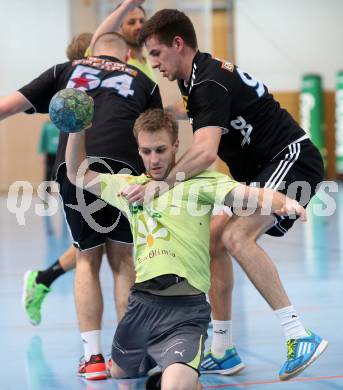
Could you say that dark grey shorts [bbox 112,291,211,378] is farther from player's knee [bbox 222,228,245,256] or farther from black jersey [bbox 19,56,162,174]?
black jersey [bbox 19,56,162,174]

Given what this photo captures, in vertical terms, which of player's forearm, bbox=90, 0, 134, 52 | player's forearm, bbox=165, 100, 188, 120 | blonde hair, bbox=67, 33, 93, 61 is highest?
player's forearm, bbox=90, 0, 134, 52

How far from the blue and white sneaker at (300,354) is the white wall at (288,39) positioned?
16257 millimetres

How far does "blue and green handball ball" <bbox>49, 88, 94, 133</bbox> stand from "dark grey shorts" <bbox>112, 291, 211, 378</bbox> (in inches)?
29.2

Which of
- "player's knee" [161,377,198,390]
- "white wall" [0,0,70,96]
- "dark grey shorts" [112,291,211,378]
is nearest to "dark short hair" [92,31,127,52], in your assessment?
"dark grey shorts" [112,291,211,378]

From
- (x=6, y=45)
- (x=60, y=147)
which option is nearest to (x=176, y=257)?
(x=60, y=147)

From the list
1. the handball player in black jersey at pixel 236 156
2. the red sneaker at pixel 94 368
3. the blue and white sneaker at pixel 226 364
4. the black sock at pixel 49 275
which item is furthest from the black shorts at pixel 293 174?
the black sock at pixel 49 275

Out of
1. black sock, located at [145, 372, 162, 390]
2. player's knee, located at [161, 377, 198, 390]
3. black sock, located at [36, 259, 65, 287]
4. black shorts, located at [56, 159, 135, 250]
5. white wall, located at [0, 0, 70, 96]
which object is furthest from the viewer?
white wall, located at [0, 0, 70, 96]

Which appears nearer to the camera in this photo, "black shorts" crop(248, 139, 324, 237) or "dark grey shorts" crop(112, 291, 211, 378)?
"dark grey shorts" crop(112, 291, 211, 378)

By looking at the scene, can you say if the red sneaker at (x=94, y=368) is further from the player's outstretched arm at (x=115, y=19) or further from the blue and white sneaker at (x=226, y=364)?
the player's outstretched arm at (x=115, y=19)

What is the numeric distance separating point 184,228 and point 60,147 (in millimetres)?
1017

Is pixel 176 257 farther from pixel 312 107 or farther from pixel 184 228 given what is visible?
pixel 312 107

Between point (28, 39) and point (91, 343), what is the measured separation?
15.9 metres

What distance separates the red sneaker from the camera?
375 centimetres

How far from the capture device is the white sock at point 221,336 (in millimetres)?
3910
